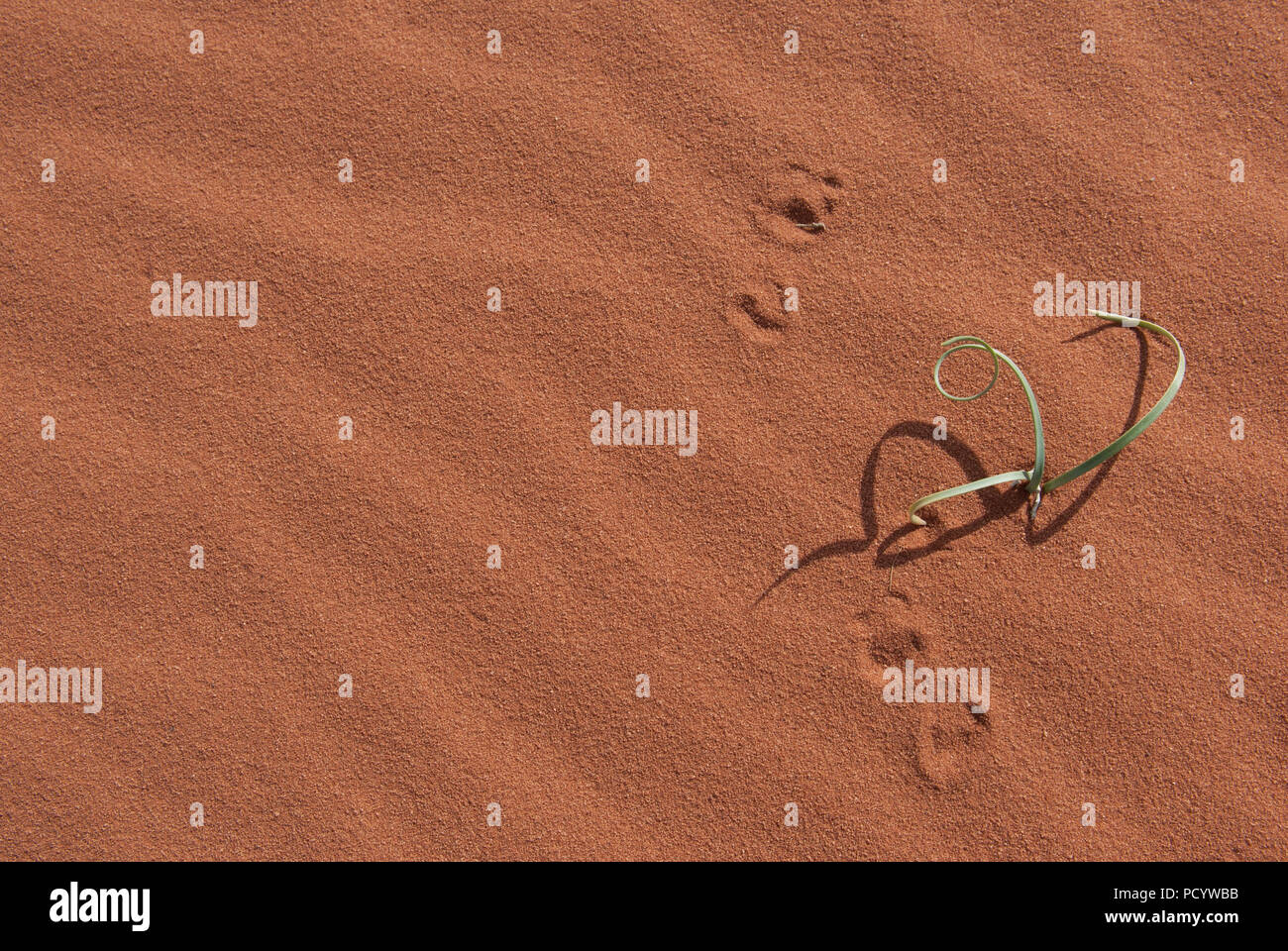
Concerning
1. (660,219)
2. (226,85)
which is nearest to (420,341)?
(660,219)

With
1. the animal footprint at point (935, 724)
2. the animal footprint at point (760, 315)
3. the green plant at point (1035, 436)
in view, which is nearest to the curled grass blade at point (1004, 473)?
the green plant at point (1035, 436)

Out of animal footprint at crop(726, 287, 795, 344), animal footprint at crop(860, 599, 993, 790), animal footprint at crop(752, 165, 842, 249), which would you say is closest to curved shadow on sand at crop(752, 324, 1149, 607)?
animal footprint at crop(860, 599, 993, 790)

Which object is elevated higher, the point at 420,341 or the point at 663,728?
the point at 420,341

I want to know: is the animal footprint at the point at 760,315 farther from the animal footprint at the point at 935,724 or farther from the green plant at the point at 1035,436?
the animal footprint at the point at 935,724

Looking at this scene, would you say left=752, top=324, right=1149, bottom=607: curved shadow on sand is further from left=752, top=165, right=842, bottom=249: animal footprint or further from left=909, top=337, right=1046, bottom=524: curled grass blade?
left=752, top=165, right=842, bottom=249: animal footprint

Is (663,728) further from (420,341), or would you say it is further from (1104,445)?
(1104,445)

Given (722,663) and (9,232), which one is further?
(9,232)

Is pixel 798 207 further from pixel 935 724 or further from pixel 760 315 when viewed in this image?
pixel 935 724
